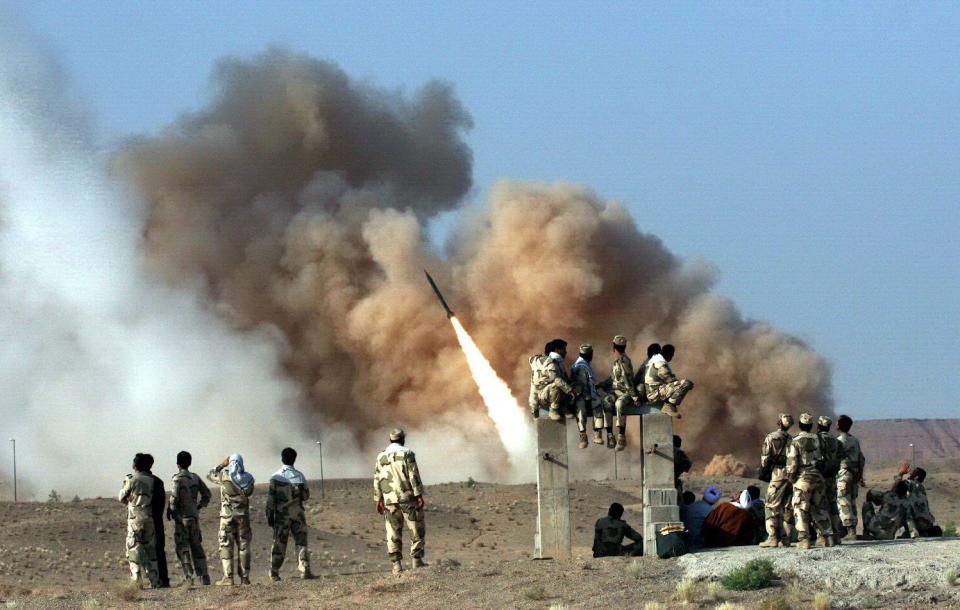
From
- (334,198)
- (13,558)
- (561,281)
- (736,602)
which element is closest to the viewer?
(736,602)

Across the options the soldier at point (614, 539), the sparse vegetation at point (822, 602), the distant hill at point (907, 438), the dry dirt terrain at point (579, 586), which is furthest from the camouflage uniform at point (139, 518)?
the distant hill at point (907, 438)

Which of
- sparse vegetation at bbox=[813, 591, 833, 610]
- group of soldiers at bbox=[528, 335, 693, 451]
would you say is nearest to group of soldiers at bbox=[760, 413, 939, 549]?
group of soldiers at bbox=[528, 335, 693, 451]

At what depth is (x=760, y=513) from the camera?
76.2 ft

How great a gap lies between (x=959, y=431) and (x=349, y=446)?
7119 cm

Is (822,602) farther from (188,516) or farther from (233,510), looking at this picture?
(188,516)

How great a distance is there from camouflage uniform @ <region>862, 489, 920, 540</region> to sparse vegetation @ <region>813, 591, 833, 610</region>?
208 inches

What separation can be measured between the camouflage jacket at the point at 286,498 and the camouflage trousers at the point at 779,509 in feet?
18.6

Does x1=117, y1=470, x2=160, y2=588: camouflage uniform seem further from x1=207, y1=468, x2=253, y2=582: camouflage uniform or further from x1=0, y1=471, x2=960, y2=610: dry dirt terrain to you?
x1=207, y1=468, x2=253, y2=582: camouflage uniform

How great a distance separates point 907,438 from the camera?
11512 cm

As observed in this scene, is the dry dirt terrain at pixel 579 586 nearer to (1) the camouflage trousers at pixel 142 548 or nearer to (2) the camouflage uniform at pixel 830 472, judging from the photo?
(1) the camouflage trousers at pixel 142 548

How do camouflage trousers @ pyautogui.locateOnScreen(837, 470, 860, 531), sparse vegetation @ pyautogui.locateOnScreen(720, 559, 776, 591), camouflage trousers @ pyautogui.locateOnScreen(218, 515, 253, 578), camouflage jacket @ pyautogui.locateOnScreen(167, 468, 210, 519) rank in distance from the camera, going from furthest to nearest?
camouflage trousers @ pyautogui.locateOnScreen(837, 470, 860, 531) → camouflage jacket @ pyautogui.locateOnScreen(167, 468, 210, 519) → camouflage trousers @ pyautogui.locateOnScreen(218, 515, 253, 578) → sparse vegetation @ pyautogui.locateOnScreen(720, 559, 776, 591)

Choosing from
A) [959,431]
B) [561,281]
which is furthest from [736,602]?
[959,431]

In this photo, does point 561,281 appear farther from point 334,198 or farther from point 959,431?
point 959,431

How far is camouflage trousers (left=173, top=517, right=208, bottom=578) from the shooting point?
22828mm
